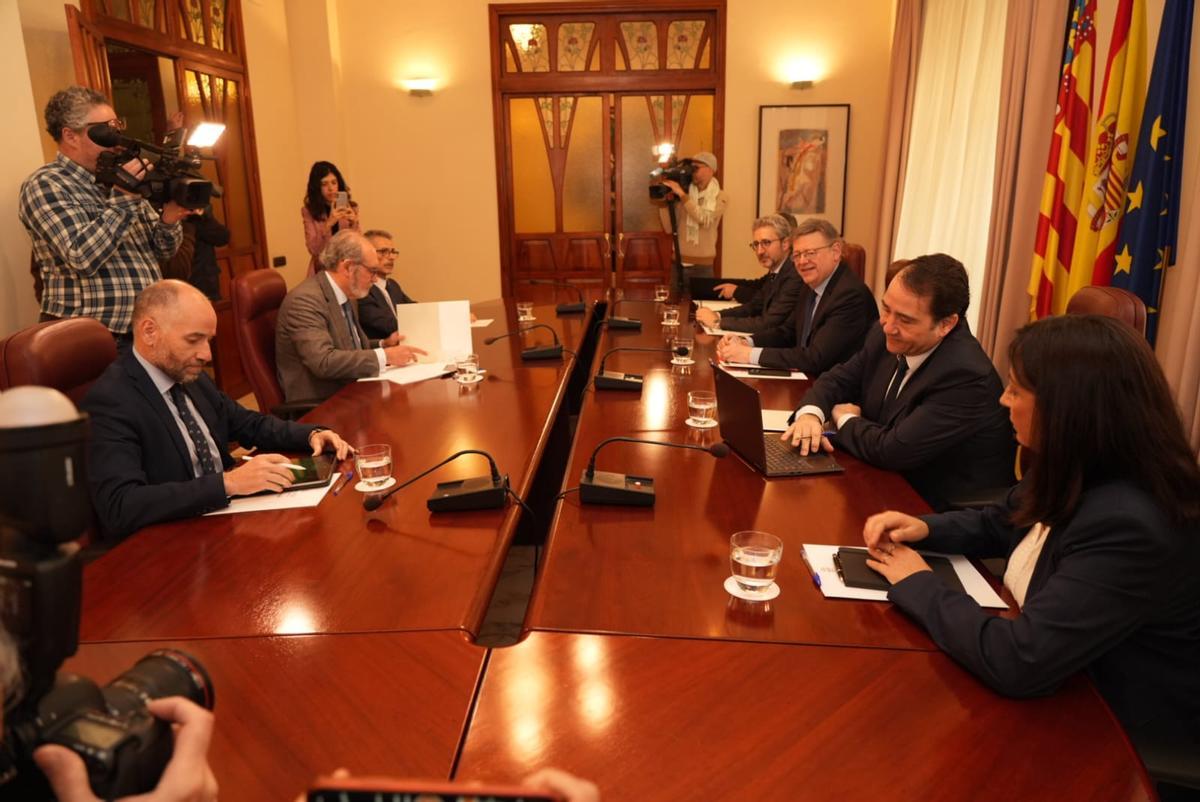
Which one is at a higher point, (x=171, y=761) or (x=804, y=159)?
(x=804, y=159)

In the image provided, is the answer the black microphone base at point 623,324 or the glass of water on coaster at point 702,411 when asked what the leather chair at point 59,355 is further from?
the black microphone base at point 623,324

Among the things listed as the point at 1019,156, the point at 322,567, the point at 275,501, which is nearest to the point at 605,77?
the point at 1019,156

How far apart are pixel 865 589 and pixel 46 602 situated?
1.18 metres

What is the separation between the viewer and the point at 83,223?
2.87m

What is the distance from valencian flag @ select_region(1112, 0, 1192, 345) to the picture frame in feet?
12.2

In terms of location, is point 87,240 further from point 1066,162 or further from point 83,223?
point 1066,162

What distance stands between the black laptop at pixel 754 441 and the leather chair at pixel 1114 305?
2.67ft

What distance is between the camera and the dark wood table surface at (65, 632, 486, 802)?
1.00 metres

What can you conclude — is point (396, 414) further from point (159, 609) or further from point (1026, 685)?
point (1026, 685)

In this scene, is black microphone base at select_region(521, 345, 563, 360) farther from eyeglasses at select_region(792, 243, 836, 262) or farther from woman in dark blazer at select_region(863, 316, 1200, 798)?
woman in dark blazer at select_region(863, 316, 1200, 798)

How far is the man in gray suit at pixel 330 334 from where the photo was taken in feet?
9.95

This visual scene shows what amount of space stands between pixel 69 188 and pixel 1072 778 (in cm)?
326

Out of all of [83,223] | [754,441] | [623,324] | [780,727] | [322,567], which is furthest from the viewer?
[623,324]

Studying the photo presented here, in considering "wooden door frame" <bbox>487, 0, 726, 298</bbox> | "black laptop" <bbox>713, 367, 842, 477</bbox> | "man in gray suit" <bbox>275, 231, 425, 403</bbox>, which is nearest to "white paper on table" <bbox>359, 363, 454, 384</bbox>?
"man in gray suit" <bbox>275, 231, 425, 403</bbox>
